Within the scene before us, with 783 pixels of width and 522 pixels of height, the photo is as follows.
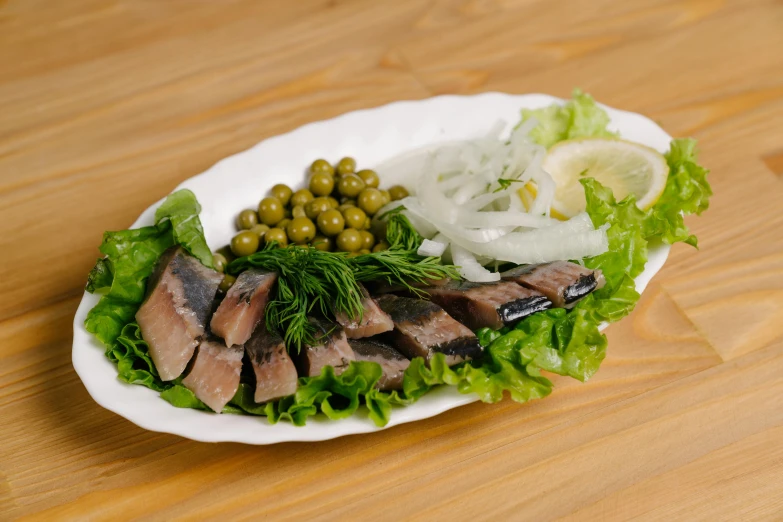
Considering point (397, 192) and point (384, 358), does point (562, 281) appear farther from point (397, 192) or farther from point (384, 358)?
point (397, 192)

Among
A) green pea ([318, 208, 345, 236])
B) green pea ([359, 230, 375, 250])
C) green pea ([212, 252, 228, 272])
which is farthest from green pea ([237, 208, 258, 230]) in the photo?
green pea ([359, 230, 375, 250])

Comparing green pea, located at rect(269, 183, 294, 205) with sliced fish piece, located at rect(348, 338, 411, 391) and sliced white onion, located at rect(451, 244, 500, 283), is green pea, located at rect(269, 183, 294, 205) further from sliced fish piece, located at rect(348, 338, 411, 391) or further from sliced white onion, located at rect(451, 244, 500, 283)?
sliced fish piece, located at rect(348, 338, 411, 391)

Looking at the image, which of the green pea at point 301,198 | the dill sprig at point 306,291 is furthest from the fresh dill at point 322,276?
the green pea at point 301,198

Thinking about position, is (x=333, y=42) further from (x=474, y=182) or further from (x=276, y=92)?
(x=474, y=182)

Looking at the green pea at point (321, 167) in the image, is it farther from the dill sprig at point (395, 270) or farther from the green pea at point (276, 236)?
the dill sprig at point (395, 270)

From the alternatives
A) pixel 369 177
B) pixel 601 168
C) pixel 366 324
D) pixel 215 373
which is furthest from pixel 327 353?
pixel 601 168

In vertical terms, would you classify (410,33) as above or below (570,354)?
above

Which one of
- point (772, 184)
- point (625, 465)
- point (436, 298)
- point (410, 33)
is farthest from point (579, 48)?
point (625, 465)
